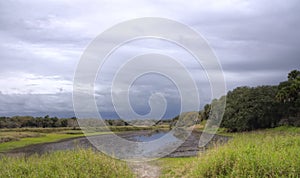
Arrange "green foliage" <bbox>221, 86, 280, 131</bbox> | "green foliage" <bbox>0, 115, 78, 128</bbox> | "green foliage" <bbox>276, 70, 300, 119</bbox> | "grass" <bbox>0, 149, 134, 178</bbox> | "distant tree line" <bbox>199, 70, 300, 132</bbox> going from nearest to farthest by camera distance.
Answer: "grass" <bbox>0, 149, 134, 178</bbox>, "green foliage" <bbox>276, 70, 300, 119</bbox>, "distant tree line" <bbox>199, 70, 300, 132</bbox>, "green foliage" <bbox>221, 86, 280, 131</bbox>, "green foliage" <bbox>0, 115, 78, 128</bbox>

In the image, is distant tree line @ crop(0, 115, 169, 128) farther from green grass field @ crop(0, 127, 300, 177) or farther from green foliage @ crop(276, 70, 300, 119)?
green grass field @ crop(0, 127, 300, 177)

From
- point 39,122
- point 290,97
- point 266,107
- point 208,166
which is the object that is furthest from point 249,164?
point 39,122

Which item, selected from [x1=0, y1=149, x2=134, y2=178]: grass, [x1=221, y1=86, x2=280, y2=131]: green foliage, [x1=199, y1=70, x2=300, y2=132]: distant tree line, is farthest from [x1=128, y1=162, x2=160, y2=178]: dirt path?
[x1=221, y1=86, x2=280, y2=131]: green foliage

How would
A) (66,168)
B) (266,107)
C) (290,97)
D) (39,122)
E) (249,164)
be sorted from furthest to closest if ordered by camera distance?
1. (39,122)
2. (266,107)
3. (290,97)
4. (249,164)
5. (66,168)

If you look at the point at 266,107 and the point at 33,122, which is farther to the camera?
the point at 33,122

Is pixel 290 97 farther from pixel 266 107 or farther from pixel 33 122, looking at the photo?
pixel 33 122

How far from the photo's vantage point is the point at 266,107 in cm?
4838

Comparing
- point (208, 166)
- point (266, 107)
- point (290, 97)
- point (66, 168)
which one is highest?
point (290, 97)

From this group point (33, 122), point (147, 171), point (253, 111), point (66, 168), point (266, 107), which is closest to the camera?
point (66, 168)

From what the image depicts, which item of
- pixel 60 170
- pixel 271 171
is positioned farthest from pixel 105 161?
pixel 271 171

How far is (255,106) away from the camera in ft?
161

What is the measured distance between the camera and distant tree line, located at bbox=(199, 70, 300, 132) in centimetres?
4562

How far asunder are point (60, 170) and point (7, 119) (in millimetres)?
55513

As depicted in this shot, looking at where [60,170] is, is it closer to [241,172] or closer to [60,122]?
[241,172]
